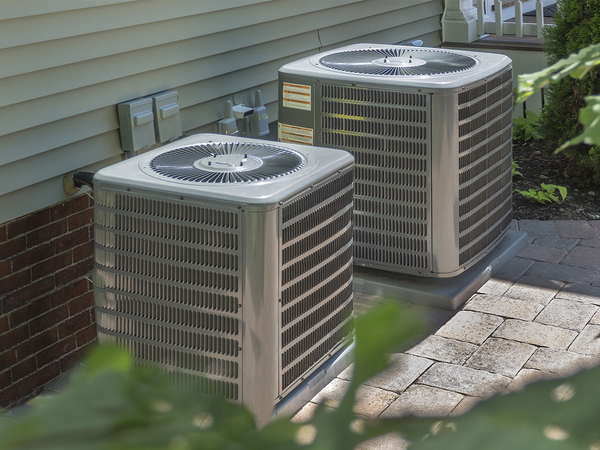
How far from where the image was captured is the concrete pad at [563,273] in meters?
→ 4.24

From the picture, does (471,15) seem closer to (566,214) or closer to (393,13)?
(393,13)

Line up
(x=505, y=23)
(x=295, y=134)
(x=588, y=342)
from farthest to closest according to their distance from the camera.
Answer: (x=505, y=23) → (x=295, y=134) → (x=588, y=342)

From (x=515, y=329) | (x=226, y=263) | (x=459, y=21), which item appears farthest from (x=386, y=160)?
(x=459, y=21)

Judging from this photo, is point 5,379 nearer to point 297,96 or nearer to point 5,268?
point 5,268

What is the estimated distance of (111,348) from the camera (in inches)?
14.0

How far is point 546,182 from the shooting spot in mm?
5848

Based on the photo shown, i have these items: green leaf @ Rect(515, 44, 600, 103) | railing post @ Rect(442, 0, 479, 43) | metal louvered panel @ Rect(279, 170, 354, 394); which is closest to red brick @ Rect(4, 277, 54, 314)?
metal louvered panel @ Rect(279, 170, 354, 394)

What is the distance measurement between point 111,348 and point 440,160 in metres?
3.44

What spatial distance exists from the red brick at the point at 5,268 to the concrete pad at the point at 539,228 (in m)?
3.44

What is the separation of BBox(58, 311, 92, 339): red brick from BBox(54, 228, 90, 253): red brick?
364 mm

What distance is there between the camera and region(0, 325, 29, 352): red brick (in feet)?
10.1

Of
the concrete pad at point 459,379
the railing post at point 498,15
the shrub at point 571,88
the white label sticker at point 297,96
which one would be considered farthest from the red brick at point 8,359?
the railing post at point 498,15

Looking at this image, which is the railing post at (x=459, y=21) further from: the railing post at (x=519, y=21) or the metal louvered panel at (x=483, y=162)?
the metal louvered panel at (x=483, y=162)

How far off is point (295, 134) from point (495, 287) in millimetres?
1496
